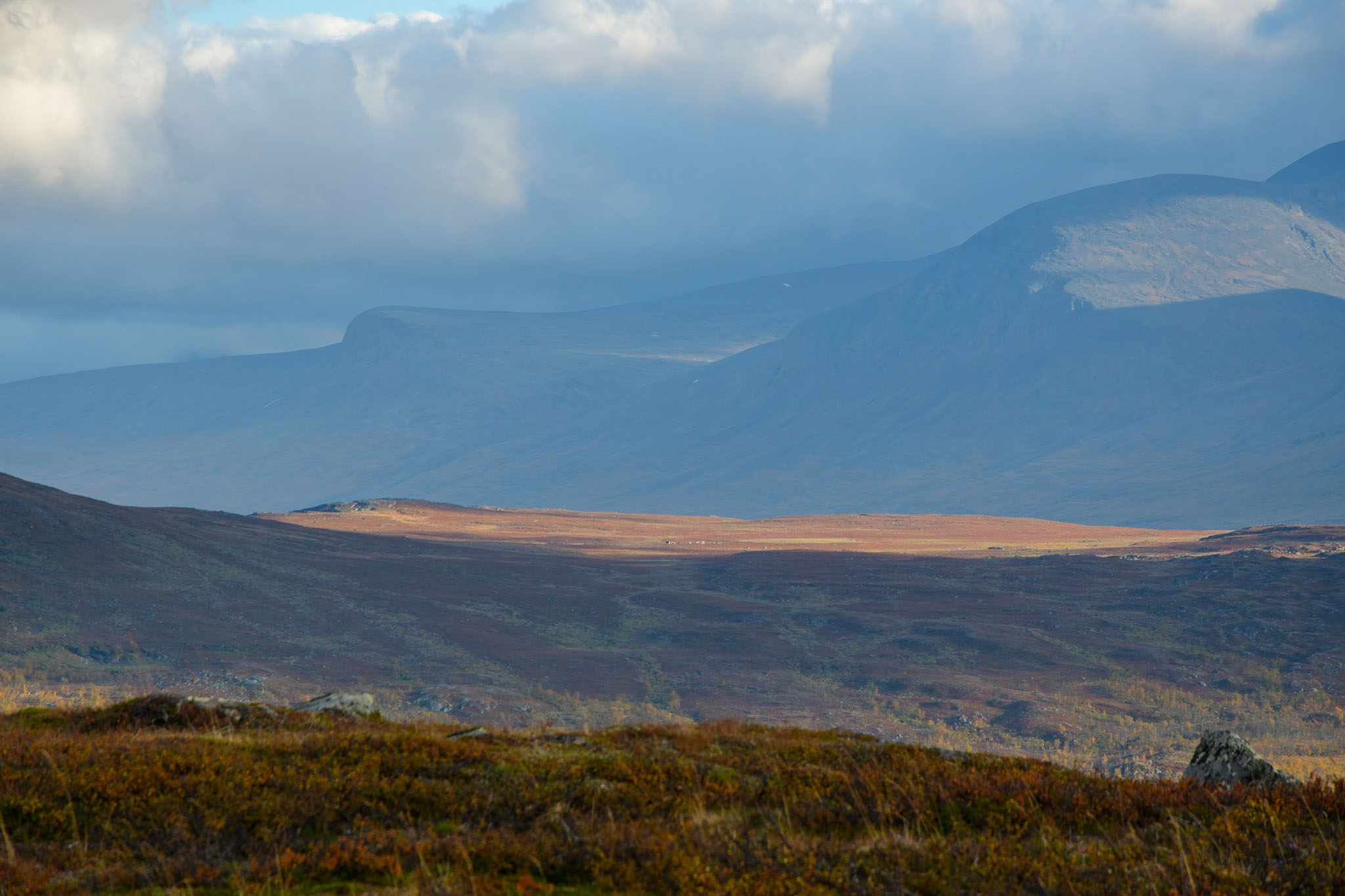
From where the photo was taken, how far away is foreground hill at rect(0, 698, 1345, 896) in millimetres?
6375

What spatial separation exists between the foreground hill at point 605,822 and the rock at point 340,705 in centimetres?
211

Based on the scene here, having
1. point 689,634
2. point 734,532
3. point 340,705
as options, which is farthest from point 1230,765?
point 734,532

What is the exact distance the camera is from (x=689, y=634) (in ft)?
172

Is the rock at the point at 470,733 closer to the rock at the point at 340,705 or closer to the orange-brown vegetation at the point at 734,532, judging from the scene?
the rock at the point at 340,705

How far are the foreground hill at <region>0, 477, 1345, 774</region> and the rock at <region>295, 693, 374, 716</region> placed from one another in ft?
49.3

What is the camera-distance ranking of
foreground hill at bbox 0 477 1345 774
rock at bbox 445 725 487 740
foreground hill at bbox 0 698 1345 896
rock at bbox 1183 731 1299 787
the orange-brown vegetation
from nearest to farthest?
foreground hill at bbox 0 698 1345 896, rock at bbox 1183 731 1299 787, rock at bbox 445 725 487 740, foreground hill at bbox 0 477 1345 774, the orange-brown vegetation

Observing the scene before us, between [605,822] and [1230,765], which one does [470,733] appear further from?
[1230,765]

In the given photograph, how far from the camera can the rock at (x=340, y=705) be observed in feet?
39.5

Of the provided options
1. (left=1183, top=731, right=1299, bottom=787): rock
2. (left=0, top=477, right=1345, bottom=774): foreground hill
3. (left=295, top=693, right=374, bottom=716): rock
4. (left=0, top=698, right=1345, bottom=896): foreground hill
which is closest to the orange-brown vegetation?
(left=0, top=477, right=1345, bottom=774): foreground hill

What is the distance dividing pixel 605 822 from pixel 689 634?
4569cm

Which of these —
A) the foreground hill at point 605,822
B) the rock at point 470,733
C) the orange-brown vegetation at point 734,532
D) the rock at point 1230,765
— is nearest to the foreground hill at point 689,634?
the orange-brown vegetation at point 734,532

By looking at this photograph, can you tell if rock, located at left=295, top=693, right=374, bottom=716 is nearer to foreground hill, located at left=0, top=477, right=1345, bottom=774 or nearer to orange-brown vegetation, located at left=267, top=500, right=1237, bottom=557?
foreground hill, located at left=0, top=477, right=1345, bottom=774

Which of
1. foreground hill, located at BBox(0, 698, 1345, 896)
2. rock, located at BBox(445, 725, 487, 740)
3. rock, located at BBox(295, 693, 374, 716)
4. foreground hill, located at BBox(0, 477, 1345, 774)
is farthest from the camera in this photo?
foreground hill, located at BBox(0, 477, 1345, 774)

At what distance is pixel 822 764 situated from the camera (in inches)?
368
